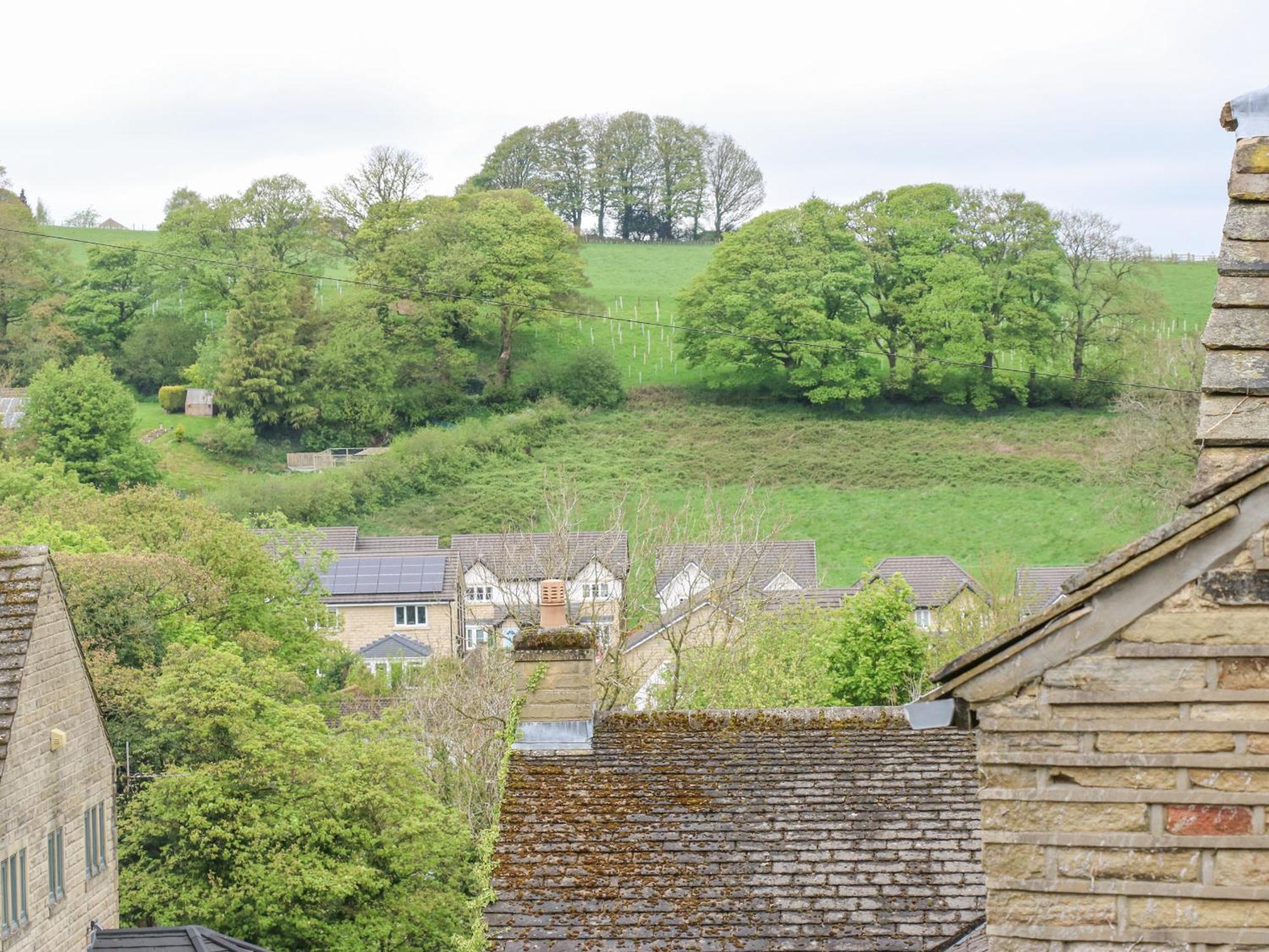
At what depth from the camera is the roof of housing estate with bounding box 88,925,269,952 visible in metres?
20.1

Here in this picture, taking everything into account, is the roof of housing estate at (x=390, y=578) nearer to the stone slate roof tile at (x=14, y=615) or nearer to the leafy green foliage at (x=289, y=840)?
the leafy green foliage at (x=289, y=840)

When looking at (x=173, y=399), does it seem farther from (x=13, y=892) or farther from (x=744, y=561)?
(x=13, y=892)

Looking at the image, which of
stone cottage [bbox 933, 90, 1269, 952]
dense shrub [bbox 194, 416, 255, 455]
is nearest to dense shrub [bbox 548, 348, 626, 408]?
dense shrub [bbox 194, 416, 255, 455]

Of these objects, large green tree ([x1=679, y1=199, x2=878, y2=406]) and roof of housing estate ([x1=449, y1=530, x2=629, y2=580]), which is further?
large green tree ([x1=679, y1=199, x2=878, y2=406])

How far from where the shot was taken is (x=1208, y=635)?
4.65 m

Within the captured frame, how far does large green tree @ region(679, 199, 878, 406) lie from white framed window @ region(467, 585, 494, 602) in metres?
31.2

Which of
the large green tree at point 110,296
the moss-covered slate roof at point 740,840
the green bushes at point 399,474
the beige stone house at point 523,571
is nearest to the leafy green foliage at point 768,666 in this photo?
the beige stone house at point 523,571

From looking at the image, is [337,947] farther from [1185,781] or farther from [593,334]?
[593,334]

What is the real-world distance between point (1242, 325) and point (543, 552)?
124ft

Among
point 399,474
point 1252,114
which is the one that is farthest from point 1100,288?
point 1252,114

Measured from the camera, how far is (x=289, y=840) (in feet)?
90.4

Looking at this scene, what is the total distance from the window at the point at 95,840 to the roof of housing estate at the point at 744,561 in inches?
630

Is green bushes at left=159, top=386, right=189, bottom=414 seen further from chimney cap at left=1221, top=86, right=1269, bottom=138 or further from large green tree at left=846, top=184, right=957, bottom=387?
chimney cap at left=1221, top=86, right=1269, bottom=138

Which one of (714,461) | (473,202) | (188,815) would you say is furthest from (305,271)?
(188,815)
